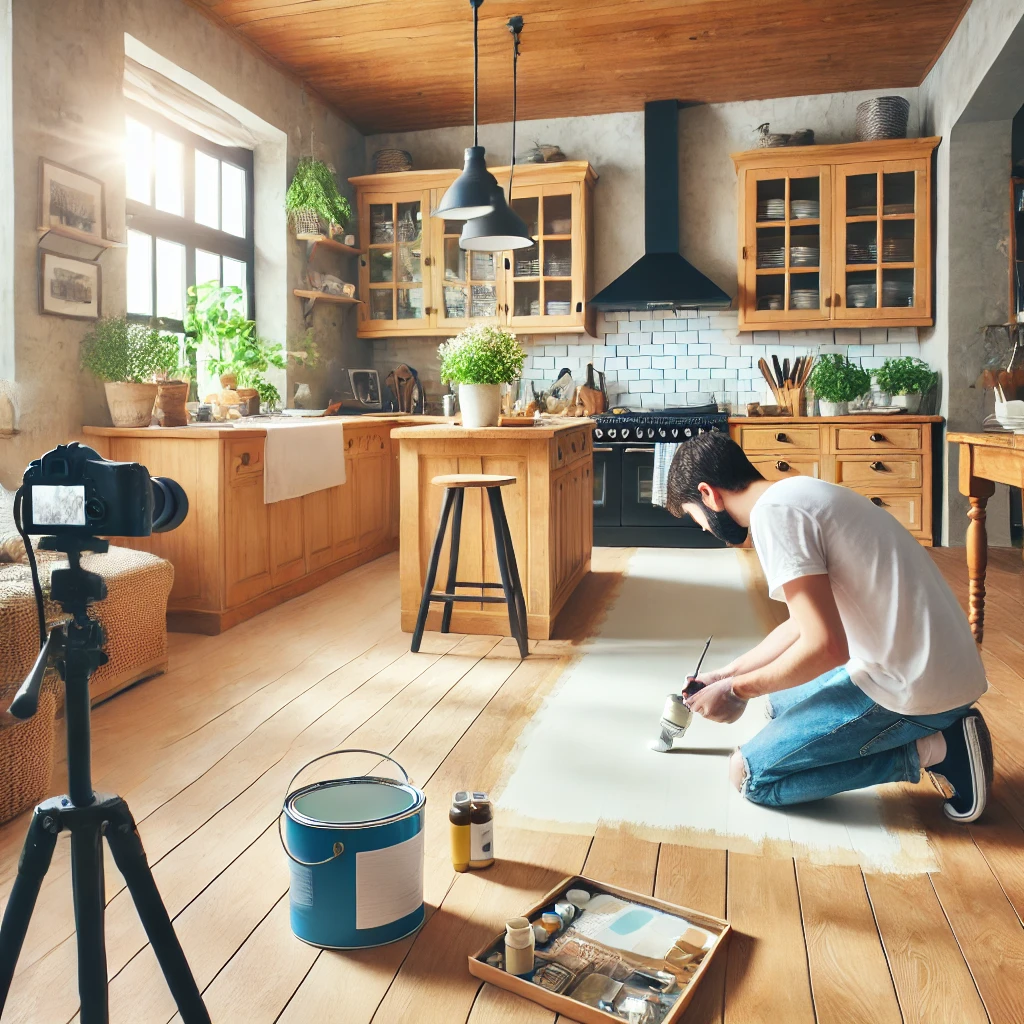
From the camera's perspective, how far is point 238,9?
4.79 m

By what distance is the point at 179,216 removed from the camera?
200 inches

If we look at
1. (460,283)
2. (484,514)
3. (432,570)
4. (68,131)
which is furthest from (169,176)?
(432,570)

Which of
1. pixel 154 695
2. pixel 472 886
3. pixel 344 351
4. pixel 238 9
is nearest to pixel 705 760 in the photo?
pixel 472 886

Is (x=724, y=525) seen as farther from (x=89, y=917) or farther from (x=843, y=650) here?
(x=89, y=917)

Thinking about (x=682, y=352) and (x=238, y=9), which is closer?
(x=238, y=9)

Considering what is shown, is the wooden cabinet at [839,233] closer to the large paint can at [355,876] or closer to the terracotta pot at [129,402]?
the terracotta pot at [129,402]

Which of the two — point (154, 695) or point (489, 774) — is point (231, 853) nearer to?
point (489, 774)

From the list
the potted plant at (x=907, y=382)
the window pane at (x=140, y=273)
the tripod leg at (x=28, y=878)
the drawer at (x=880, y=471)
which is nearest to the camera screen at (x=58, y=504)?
the tripod leg at (x=28, y=878)

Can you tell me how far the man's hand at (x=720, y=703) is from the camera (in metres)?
2.03

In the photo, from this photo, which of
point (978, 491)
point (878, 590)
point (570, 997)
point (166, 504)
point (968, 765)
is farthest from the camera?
point (978, 491)

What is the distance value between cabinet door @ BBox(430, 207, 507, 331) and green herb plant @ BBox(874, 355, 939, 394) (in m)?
2.52

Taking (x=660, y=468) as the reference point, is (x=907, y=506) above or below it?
below

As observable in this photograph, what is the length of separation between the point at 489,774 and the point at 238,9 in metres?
4.26

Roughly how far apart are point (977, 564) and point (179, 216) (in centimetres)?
429
